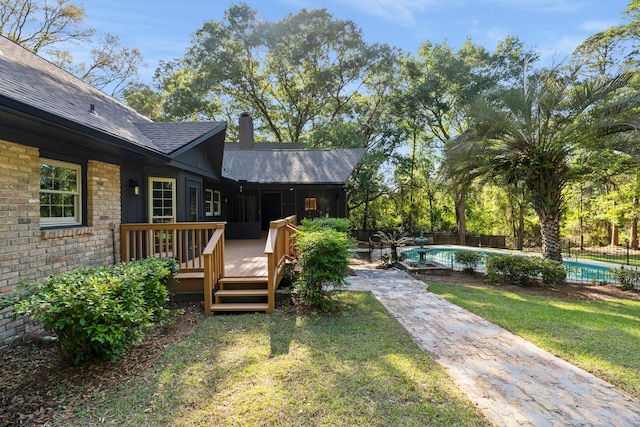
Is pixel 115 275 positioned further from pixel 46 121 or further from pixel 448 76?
pixel 448 76

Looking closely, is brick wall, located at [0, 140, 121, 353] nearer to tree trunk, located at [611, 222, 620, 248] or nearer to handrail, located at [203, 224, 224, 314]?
handrail, located at [203, 224, 224, 314]

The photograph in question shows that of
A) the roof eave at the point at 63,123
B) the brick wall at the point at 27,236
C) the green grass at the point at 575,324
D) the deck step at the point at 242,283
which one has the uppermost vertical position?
the roof eave at the point at 63,123

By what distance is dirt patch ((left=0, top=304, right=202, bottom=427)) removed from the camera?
2.76m

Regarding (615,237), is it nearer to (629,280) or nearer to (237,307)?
(629,280)

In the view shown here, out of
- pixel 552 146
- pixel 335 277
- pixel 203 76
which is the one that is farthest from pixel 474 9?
pixel 203 76

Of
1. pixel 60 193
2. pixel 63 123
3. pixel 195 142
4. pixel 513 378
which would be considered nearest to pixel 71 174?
Answer: pixel 60 193

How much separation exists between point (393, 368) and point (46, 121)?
5314 mm

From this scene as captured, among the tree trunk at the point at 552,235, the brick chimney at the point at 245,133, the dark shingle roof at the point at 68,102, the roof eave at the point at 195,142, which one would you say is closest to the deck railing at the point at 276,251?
Answer: the roof eave at the point at 195,142

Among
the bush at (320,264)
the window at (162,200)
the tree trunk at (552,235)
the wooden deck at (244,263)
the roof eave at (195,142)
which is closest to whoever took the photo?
the bush at (320,264)

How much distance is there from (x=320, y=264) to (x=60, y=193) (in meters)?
4.59

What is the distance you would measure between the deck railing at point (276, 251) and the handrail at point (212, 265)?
97 centimetres

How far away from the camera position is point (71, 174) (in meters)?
5.26

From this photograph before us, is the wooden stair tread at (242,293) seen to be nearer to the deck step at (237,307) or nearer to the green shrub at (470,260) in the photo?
the deck step at (237,307)

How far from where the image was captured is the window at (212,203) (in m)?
10.9
